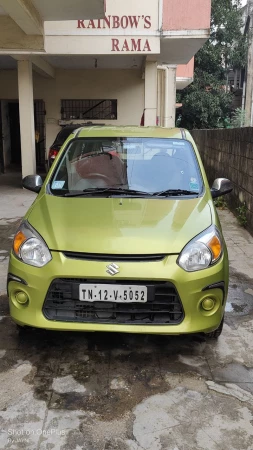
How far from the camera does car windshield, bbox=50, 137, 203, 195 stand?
151 inches

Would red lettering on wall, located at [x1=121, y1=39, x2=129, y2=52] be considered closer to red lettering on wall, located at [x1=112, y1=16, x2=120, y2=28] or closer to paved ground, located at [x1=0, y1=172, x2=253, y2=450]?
red lettering on wall, located at [x1=112, y1=16, x2=120, y2=28]

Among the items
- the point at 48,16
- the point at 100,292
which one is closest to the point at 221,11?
the point at 48,16

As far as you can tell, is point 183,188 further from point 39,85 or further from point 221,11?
point 221,11

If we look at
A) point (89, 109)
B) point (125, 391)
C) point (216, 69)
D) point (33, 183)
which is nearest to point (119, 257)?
point (125, 391)

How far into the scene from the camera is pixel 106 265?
2875 mm

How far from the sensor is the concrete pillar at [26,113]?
34.3 feet

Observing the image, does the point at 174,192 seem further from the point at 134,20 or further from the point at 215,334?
the point at 134,20

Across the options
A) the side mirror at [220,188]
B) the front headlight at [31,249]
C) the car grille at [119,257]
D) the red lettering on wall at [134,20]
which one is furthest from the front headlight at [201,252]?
the red lettering on wall at [134,20]

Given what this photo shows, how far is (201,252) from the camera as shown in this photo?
9.89 feet

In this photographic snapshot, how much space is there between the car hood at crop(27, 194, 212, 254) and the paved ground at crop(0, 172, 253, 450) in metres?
0.87

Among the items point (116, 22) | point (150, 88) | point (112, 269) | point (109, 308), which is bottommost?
point (109, 308)

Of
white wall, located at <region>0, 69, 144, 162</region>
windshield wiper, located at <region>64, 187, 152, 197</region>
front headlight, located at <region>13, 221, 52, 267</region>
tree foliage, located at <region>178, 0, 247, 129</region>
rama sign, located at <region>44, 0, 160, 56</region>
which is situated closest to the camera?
front headlight, located at <region>13, 221, 52, 267</region>

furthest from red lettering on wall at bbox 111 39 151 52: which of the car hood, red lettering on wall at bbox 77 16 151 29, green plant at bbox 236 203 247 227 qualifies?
the car hood

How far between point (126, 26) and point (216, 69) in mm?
14858
